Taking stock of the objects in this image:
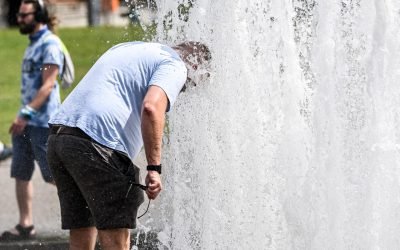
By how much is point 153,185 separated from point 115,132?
1.00ft

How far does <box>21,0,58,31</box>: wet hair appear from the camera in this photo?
744 cm

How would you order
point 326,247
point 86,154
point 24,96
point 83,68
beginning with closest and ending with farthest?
point 86,154
point 326,247
point 24,96
point 83,68

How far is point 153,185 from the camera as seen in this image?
4.76 m

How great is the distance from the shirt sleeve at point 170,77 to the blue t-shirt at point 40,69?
2.45m

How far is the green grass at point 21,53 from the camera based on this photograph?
41.0 feet

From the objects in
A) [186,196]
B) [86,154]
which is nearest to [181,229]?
[186,196]

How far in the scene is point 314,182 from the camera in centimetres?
555

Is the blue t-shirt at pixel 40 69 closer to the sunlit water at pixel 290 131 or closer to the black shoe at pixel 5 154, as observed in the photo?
the sunlit water at pixel 290 131

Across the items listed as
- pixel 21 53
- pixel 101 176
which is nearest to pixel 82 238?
pixel 101 176

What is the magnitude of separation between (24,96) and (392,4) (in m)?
2.80

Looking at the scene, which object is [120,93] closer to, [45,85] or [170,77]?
[170,77]

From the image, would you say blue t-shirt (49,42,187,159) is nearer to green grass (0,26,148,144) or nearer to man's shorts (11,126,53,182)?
man's shorts (11,126,53,182)

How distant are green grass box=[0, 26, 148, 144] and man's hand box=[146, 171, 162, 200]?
6116mm

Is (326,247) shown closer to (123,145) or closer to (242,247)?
(242,247)
